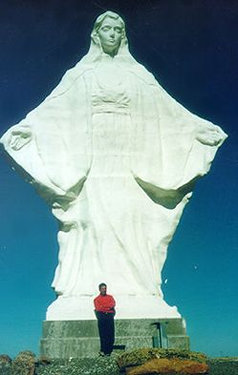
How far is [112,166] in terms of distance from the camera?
13984 millimetres

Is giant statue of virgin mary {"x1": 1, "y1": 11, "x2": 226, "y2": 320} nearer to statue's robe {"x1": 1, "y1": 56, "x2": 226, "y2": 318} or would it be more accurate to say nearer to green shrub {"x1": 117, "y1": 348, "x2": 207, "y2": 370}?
statue's robe {"x1": 1, "y1": 56, "x2": 226, "y2": 318}

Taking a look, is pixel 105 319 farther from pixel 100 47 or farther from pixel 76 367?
pixel 100 47

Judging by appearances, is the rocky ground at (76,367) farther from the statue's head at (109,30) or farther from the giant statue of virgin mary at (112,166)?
the statue's head at (109,30)

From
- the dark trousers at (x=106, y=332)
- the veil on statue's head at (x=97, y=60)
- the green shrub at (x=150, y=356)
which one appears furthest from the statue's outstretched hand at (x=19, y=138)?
the green shrub at (x=150, y=356)

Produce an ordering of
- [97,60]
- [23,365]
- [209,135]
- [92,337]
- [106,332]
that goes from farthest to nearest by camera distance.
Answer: [97,60] → [209,135] → [92,337] → [106,332] → [23,365]

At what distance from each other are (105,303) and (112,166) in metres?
3.46

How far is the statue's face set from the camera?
14.8 m

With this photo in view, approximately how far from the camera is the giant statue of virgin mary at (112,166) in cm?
1316

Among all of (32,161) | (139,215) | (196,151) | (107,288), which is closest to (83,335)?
(107,288)

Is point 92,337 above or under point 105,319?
under

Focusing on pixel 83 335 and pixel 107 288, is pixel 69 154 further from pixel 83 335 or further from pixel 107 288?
pixel 83 335

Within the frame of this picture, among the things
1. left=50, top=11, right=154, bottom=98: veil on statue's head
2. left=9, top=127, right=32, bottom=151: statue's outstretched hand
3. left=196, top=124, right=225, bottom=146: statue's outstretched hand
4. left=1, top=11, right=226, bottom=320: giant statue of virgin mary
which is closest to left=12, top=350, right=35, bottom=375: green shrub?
left=1, top=11, right=226, bottom=320: giant statue of virgin mary

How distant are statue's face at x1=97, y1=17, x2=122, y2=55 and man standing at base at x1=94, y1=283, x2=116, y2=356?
603 cm

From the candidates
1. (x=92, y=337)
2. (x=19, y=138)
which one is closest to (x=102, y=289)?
(x=92, y=337)
